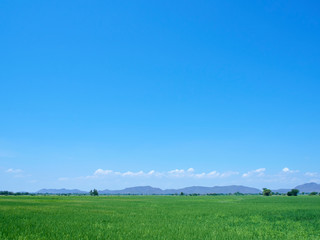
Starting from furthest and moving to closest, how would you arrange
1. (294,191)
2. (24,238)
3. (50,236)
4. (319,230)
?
1. (294,191)
2. (319,230)
3. (50,236)
4. (24,238)

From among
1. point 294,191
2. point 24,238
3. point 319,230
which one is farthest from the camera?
point 294,191

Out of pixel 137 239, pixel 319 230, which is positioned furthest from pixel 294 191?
pixel 137 239

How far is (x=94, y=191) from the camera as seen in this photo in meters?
193

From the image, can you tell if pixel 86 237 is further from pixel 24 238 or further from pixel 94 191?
pixel 94 191

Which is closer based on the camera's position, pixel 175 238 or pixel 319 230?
pixel 175 238

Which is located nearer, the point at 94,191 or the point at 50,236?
the point at 50,236

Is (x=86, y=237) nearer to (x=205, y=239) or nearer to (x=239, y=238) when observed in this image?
(x=205, y=239)

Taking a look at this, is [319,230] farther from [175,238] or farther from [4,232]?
[4,232]

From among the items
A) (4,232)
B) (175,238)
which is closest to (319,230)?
(175,238)

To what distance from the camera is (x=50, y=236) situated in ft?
56.0

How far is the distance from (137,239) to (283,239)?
33.5ft

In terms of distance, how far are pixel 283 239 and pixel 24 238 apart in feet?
56.9

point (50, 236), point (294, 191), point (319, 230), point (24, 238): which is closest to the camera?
point (24, 238)

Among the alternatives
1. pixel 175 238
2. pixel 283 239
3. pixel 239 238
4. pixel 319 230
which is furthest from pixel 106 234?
pixel 319 230
